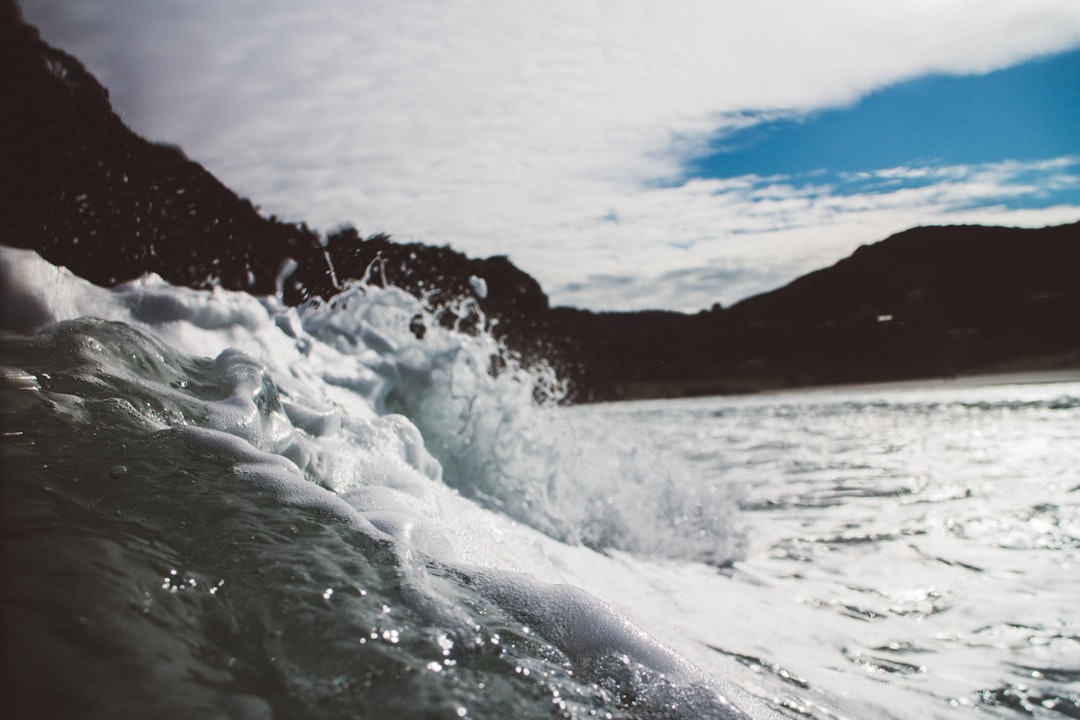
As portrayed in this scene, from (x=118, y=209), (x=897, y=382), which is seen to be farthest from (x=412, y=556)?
(x=897, y=382)

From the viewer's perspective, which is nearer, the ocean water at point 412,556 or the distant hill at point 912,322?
the ocean water at point 412,556

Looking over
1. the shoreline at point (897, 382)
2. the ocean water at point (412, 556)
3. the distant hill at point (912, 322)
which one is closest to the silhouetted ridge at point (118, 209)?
the ocean water at point (412, 556)

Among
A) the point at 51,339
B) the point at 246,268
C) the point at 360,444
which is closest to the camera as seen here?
the point at 51,339

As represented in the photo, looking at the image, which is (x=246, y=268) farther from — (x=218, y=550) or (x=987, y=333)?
(x=987, y=333)

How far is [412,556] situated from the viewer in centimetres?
115

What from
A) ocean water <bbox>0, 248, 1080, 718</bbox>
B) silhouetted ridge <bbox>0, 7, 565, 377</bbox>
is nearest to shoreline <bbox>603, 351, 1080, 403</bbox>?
ocean water <bbox>0, 248, 1080, 718</bbox>

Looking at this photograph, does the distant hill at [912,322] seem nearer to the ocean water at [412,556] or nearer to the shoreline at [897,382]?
the shoreline at [897,382]

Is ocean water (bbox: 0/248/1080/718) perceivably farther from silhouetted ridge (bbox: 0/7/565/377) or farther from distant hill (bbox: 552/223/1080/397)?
distant hill (bbox: 552/223/1080/397)

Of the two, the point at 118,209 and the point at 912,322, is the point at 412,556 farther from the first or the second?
the point at 912,322

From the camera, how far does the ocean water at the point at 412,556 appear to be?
81cm

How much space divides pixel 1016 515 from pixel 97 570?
367 cm

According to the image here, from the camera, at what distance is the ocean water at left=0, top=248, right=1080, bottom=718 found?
808mm

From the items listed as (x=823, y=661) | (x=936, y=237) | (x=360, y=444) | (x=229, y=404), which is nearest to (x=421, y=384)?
(x=360, y=444)

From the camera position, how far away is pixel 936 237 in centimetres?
1872
